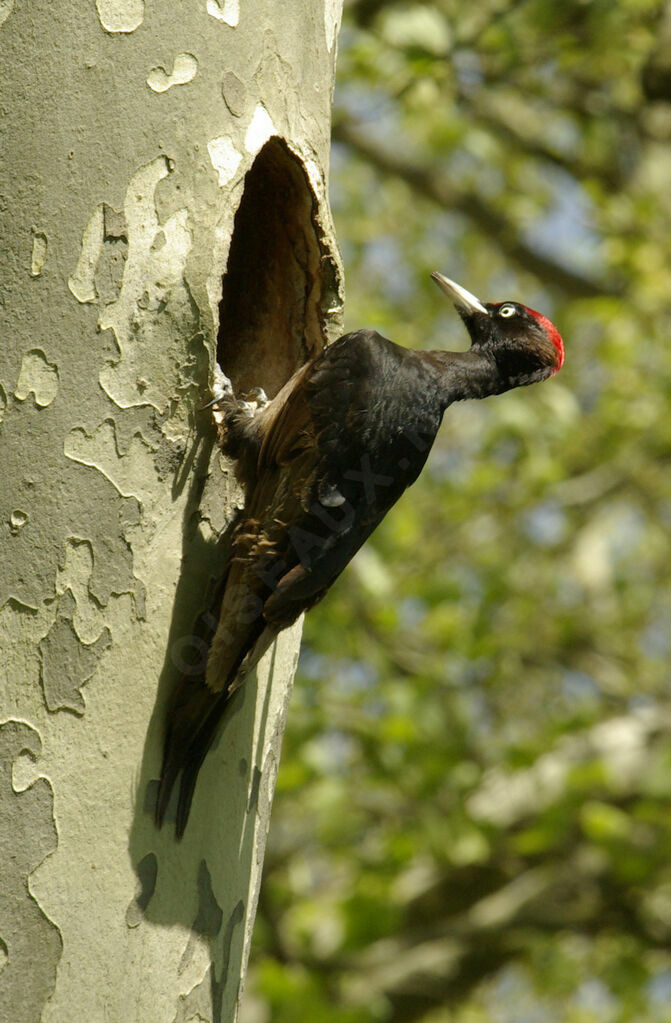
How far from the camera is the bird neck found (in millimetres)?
3055

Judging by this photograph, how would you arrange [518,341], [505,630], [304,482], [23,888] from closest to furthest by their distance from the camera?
[23,888] → [304,482] → [518,341] → [505,630]

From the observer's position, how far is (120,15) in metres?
1.97

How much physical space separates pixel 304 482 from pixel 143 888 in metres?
0.92

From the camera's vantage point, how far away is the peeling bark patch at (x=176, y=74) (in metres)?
2.00

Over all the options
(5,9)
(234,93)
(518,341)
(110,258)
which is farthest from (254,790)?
(518,341)

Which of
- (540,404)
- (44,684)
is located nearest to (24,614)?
(44,684)

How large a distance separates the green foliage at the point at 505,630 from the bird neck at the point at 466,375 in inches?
62.1

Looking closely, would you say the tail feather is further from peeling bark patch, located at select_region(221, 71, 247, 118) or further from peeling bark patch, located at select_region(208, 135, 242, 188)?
peeling bark patch, located at select_region(221, 71, 247, 118)

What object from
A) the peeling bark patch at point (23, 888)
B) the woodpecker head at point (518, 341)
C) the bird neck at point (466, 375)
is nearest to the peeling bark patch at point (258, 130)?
the bird neck at point (466, 375)

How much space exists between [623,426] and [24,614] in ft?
17.5

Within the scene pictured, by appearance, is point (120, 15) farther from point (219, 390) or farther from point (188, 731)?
point (188, 731)

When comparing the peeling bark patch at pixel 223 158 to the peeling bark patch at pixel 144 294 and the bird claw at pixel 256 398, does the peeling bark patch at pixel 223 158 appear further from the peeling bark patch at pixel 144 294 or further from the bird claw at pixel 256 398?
the bird claw at pixel 256 398

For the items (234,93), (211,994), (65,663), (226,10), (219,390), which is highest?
(226,10)

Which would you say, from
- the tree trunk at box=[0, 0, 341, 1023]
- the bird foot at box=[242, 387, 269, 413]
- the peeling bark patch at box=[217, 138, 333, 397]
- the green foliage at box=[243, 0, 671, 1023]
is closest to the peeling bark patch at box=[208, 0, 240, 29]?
the tree trunk at box=[0, 0, 341, 1023]
